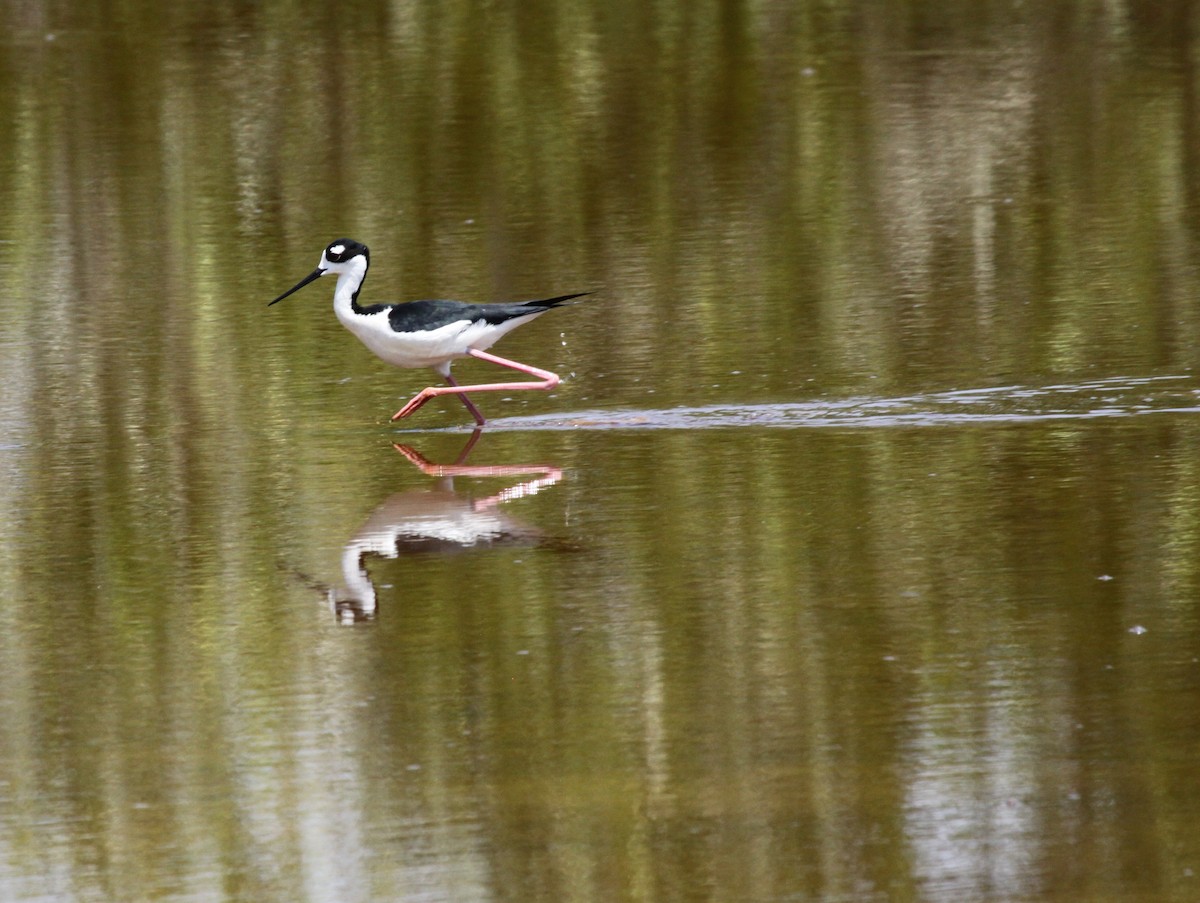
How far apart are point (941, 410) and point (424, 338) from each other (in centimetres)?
234

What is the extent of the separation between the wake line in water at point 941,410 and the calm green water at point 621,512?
3cm

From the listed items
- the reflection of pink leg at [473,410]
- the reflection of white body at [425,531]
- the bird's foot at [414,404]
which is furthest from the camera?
the reflection of pink leg at [473,410]

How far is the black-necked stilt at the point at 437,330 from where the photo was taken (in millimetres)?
9680

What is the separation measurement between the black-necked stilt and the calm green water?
221mm

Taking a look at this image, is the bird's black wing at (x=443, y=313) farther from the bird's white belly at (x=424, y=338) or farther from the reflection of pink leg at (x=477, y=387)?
the reflection of pink leg at (x=477, y=387)

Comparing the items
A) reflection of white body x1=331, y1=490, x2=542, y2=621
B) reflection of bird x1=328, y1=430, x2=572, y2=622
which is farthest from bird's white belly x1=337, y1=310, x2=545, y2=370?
reflection of white body x1=331, y1=490, x2=542, y2=621

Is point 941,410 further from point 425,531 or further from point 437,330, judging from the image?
point 425,531

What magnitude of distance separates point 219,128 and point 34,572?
1097 cm

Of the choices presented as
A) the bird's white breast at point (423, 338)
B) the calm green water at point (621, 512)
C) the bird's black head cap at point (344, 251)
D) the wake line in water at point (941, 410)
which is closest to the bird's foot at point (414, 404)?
the calm green water at point (621, 512)

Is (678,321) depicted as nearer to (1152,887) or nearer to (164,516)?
(164,516)

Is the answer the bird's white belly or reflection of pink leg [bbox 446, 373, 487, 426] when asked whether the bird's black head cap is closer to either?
the bird's white belly

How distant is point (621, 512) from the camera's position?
7887 millimetres

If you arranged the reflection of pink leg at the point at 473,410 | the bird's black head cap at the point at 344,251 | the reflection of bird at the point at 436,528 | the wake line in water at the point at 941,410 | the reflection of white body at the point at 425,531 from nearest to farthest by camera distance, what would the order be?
1. the reflection of bird at the point at 436,528
2. the reflection of white body at the point at 425,531
3. the wake line in water at the point at 941,410
4. the reflection of pink leg at the point at 473,410
5. the bird's black head cap at the point at 344,251

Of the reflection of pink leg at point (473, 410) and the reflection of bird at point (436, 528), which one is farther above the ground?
the reflection of bird at point (436, 528)
